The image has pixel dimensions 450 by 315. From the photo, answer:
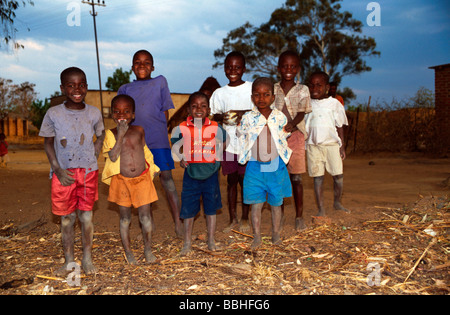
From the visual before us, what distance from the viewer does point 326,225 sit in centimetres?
447

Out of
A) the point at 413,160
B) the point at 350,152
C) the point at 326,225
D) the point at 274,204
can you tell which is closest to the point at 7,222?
the point at 274,204

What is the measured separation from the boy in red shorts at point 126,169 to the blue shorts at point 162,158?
1.91ft

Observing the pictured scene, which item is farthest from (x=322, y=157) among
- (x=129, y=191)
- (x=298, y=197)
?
(x=129, y=191)

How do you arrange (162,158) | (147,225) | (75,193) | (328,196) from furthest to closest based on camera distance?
(328,196) < (162,158) < (147,225) < (75,193)

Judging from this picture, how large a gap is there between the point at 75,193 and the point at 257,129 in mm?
1786

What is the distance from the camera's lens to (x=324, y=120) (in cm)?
470

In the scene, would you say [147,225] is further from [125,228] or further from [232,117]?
[232,117]

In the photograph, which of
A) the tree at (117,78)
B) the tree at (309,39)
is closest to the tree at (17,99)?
the tree at (117,78)

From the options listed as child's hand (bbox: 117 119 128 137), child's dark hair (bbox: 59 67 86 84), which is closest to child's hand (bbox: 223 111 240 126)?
child's hand (bbox: 117 119 128 137)

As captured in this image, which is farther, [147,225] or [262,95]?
[262,95]

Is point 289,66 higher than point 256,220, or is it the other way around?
A: point 289,66

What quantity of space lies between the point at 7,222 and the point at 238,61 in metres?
3.76

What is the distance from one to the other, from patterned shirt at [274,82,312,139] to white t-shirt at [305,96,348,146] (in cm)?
Answer: 50

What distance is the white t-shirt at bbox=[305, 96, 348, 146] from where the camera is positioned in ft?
15.4
